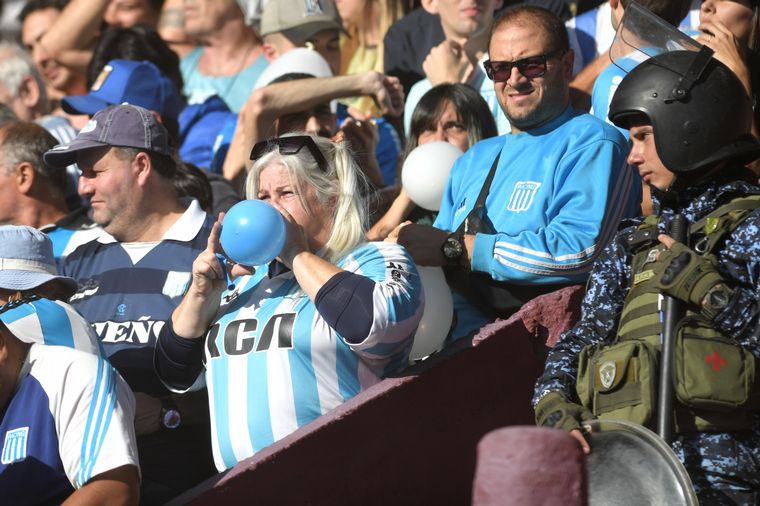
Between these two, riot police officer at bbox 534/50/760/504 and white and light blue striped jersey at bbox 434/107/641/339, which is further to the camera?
white and light blue striped jersey at bbox 434/107/641/339

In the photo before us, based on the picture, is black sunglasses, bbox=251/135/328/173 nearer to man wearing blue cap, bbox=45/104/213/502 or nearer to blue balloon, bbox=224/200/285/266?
blue balloon, bbox=224/200/285/266

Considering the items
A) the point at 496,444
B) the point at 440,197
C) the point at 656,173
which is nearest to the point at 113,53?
the point at 440,197

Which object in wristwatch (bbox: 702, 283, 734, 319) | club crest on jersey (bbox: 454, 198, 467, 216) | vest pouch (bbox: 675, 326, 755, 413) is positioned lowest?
club crest on jersey (bbox: 454, 198, 467, 216)

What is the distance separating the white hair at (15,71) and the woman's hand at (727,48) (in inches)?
203

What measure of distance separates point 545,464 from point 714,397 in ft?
3.92

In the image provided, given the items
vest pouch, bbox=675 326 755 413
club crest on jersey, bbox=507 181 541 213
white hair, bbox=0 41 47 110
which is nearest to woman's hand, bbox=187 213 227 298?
club crest on jersey, bbox=507 181 541 213

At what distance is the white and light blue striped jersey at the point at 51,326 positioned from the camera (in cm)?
504

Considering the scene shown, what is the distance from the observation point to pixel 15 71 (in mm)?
9203

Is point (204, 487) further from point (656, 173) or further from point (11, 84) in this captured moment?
point (11, 84)

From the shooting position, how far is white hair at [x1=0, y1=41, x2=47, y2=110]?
30.2ft

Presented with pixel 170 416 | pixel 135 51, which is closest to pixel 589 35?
pixel 135 51

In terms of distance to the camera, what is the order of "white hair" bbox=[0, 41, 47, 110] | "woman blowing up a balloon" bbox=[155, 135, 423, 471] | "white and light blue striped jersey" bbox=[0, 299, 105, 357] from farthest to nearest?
"white hair" bbox=[0, 41, 47, 110], "white and light blue striped jersey" bbox=[0, 299, 105, 357], "woman blowing up a balloon" bbox=[155, 135, 423, 471]

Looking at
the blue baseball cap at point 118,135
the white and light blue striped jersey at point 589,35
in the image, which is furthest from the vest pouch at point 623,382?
the white and light blue striped jersey at point 589,35

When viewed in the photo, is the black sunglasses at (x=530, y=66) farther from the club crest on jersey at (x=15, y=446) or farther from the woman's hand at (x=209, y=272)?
the club crest on jersey at (x=15, y=446)
